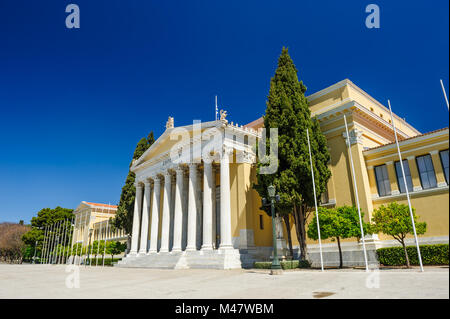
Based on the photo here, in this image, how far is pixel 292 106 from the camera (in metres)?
21.9

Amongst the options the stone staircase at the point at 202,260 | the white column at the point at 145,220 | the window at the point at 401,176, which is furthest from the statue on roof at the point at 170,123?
the window at the point at 401,176

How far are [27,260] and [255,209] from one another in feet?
219

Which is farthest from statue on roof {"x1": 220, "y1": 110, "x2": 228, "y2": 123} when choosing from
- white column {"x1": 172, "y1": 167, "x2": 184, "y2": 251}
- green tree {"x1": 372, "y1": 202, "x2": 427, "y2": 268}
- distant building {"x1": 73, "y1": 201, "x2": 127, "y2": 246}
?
distant building {"x1": 73, "y1": 201, "x2": 127, "y2": 246}

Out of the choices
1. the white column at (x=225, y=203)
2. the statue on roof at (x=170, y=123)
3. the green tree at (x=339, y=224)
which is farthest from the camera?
the statue on roof at (x=170, y=123)

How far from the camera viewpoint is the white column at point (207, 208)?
2502 centimetres

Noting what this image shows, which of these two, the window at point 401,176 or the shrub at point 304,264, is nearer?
the window at point 401,176

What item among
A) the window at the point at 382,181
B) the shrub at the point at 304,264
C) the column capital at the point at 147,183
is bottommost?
the shrub at the point at 304,264

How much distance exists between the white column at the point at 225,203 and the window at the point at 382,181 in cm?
1111

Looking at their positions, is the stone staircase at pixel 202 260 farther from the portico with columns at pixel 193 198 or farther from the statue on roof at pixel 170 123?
the statue on roof at pixel 170 123

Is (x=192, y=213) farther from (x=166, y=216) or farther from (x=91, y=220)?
(x=91, y=220)

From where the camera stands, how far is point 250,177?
86.8ft

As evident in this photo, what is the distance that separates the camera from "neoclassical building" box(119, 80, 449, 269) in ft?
66.0

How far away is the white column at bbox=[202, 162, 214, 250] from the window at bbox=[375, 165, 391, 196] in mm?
13125

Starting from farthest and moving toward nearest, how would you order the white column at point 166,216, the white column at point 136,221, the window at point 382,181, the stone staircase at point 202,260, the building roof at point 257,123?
1. the white column at point 136,221
2. the building roof at point 257,123
3. the white column at point 166,216
4. the stone staircase at point 202,260
5. the window at point 382,181
